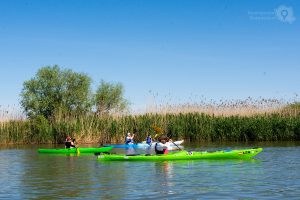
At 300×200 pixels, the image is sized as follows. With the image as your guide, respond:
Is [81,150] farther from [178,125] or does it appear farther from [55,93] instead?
[55,93]

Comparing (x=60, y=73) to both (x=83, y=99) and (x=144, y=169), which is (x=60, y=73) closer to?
(x=83, y=99)

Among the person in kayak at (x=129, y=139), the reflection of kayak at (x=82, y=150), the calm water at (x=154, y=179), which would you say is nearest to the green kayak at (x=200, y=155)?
the calm water at (x=154, y=179)

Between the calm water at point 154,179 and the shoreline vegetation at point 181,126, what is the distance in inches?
522

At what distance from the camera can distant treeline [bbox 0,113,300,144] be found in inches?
1443

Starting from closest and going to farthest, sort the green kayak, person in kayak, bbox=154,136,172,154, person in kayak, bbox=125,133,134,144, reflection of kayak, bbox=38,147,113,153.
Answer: the green kayak < person in kayak, bbox=154,136,172,154 < reflection of kayak, bbox=38,147,113,153 < person in kayak, bbox=125,133,134,144

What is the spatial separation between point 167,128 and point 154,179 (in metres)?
21.3

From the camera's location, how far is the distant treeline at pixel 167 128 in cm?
3666

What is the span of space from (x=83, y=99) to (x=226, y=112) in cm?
1800

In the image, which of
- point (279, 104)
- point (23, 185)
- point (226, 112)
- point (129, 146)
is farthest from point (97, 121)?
point (23, 185)

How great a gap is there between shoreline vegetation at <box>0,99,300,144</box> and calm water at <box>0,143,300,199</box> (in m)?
13.3

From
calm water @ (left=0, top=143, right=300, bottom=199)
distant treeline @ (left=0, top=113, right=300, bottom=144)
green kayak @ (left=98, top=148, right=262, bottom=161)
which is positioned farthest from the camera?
distant treeline @ (left=0, top=113, right=300, bottom=144)

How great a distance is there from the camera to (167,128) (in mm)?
37625

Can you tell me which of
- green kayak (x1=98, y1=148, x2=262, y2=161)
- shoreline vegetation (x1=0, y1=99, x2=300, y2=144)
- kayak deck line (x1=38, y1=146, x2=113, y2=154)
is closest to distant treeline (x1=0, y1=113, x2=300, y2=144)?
shoreline vegetation (x1=0, y1=99, x2=300, y2=144)

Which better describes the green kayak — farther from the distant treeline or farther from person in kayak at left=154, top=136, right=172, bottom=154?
the distant treeline
